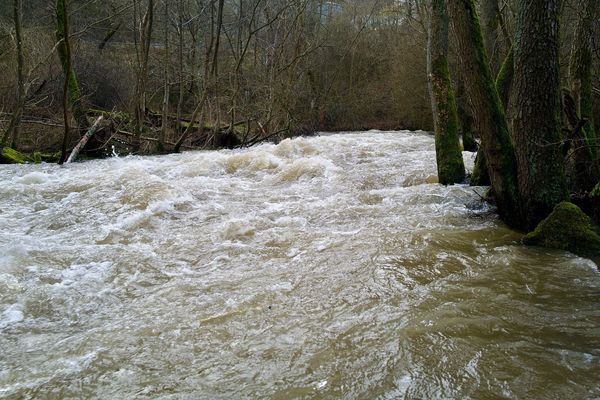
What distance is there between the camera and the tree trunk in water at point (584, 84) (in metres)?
6.36

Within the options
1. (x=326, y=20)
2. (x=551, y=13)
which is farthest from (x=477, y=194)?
(x=326, y=20)

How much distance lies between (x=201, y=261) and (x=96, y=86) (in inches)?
622

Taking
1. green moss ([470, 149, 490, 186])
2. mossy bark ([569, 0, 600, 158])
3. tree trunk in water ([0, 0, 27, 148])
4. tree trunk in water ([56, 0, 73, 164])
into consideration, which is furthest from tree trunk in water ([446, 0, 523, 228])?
tree trunk in water ([0, 0, 27, 148])

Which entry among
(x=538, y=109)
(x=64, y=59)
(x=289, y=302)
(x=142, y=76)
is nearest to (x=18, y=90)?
(x=64, y=59)

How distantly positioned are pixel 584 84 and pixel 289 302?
20.5ft

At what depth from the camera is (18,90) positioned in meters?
11.9

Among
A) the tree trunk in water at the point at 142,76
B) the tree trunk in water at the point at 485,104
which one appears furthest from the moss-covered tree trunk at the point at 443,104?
the tree trunk in water at the point at 142,76

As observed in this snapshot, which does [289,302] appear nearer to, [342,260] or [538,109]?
[342,260]

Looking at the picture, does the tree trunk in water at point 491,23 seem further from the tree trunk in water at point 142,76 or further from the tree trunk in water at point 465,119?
the tree trunk in water at point 142,76

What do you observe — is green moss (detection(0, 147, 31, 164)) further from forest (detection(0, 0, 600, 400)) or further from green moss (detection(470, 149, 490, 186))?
green moss (detection(470, 149, 490, 186))

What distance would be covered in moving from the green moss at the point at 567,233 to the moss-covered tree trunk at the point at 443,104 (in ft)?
9.83

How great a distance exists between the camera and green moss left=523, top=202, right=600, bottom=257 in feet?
16.3

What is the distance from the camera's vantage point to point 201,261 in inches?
196

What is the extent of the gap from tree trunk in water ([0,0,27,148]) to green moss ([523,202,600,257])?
1194 centimetres
